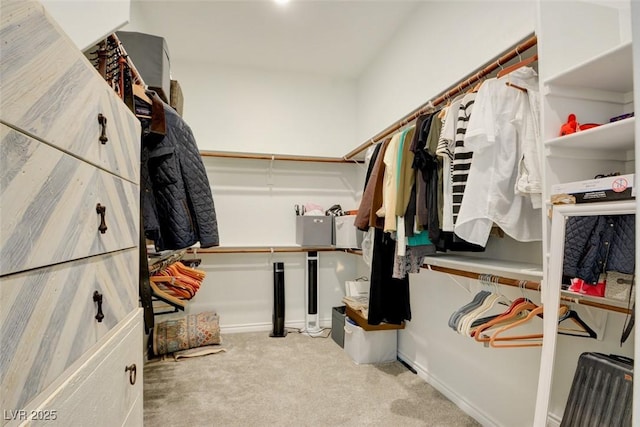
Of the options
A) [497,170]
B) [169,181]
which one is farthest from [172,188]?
→ [497,170]

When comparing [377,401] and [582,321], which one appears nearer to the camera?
[582,321]

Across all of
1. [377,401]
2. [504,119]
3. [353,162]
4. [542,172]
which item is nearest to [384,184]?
[504,119]

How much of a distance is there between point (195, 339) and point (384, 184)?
2089 mm

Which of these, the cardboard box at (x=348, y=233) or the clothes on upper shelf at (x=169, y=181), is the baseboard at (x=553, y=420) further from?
the cardboard box at (x=348, y=233)

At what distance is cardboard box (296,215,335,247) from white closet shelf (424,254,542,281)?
1.48 m

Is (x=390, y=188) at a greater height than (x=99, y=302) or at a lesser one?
greater

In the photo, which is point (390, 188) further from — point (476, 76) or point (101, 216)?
point (101, 216)

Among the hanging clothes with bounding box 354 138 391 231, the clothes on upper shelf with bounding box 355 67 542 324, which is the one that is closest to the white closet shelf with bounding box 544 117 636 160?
the clothes on upper shelf with bounding box 355 67 542 324

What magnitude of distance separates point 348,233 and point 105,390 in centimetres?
239

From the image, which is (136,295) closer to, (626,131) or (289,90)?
(626,131)

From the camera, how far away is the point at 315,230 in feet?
10.6

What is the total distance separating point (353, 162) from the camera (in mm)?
3508

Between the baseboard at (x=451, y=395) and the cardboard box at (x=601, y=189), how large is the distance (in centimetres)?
134

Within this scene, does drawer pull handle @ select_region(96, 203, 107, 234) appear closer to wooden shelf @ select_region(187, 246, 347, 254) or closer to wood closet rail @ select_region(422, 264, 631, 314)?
wood closet rail @ select_region(422, 264, 631, 314)
